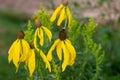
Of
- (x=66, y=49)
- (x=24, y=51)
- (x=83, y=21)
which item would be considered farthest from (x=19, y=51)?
(x=83, y=21)

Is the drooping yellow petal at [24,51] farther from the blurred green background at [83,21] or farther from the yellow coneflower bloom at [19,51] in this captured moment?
the blurred green background at [83,21]

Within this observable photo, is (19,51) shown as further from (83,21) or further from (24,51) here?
(83,21)

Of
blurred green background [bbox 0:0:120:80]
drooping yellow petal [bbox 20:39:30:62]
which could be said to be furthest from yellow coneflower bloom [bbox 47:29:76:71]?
blurred green background [bbox 0:0:120:80]

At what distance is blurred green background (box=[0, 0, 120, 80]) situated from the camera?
168 inches

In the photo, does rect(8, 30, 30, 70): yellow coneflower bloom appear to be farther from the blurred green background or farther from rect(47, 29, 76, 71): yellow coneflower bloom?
the blurred green background

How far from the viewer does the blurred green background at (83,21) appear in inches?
168

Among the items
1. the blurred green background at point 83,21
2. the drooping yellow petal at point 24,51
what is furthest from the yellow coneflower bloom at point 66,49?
the blurred green background at point 83,21

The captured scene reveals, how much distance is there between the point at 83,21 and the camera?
4043 mm

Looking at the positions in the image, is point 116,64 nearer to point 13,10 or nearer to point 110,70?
point 110,70

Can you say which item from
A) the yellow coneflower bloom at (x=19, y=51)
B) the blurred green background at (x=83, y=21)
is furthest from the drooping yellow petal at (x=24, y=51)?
the blurred green background at (x=83, y=21)

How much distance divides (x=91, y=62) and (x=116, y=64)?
979mm

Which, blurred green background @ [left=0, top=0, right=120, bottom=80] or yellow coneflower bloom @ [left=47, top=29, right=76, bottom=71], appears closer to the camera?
yellow coneflower bloom @ [left=47, top=29, right=76, bottom=71]

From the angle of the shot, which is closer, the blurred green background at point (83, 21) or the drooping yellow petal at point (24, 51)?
the drooping yellow petal at point (24, 51)

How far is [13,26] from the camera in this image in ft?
26.3
